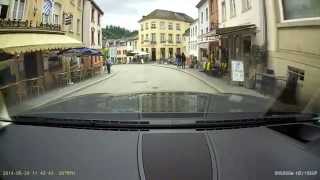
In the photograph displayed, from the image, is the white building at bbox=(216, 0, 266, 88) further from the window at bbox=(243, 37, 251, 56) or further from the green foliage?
the green foliage

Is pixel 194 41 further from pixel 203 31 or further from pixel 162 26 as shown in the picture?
pixel 162 26

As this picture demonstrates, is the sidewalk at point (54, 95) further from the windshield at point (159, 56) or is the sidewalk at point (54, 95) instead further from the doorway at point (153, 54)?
the doorway at point (153, 54)

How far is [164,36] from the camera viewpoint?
6.76 feet

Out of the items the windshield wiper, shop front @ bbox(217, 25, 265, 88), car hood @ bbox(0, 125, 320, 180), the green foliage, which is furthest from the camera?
the green foliage

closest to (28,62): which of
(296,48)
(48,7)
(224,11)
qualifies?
(48,7)

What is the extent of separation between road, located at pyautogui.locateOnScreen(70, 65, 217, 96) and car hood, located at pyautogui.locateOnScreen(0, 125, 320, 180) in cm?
34

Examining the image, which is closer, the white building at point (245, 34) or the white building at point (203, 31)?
the white building at point (245, 34)

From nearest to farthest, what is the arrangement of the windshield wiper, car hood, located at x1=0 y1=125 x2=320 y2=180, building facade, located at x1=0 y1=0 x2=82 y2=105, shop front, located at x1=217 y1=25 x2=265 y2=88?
car hood, located at x1=0 y1=125 x2=320 y2=180, the windshield wiper, building facade, located at x1=0 y1=0 x2=82 y2=105, shop front, located at x1=217 y1=25 x2=265 y2=88

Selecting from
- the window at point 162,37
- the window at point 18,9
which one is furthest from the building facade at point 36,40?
the window at point 162,37

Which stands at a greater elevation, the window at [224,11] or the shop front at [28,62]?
the window at [224,11]

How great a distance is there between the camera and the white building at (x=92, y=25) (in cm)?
198

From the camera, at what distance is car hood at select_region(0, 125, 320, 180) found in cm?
159

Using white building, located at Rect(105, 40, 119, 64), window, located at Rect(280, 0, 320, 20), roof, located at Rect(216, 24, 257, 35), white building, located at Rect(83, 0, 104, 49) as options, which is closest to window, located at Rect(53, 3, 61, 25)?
white building, located at Rect(83, 0, 104, 49)

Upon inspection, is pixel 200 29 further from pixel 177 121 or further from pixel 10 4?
pixel 10 4
